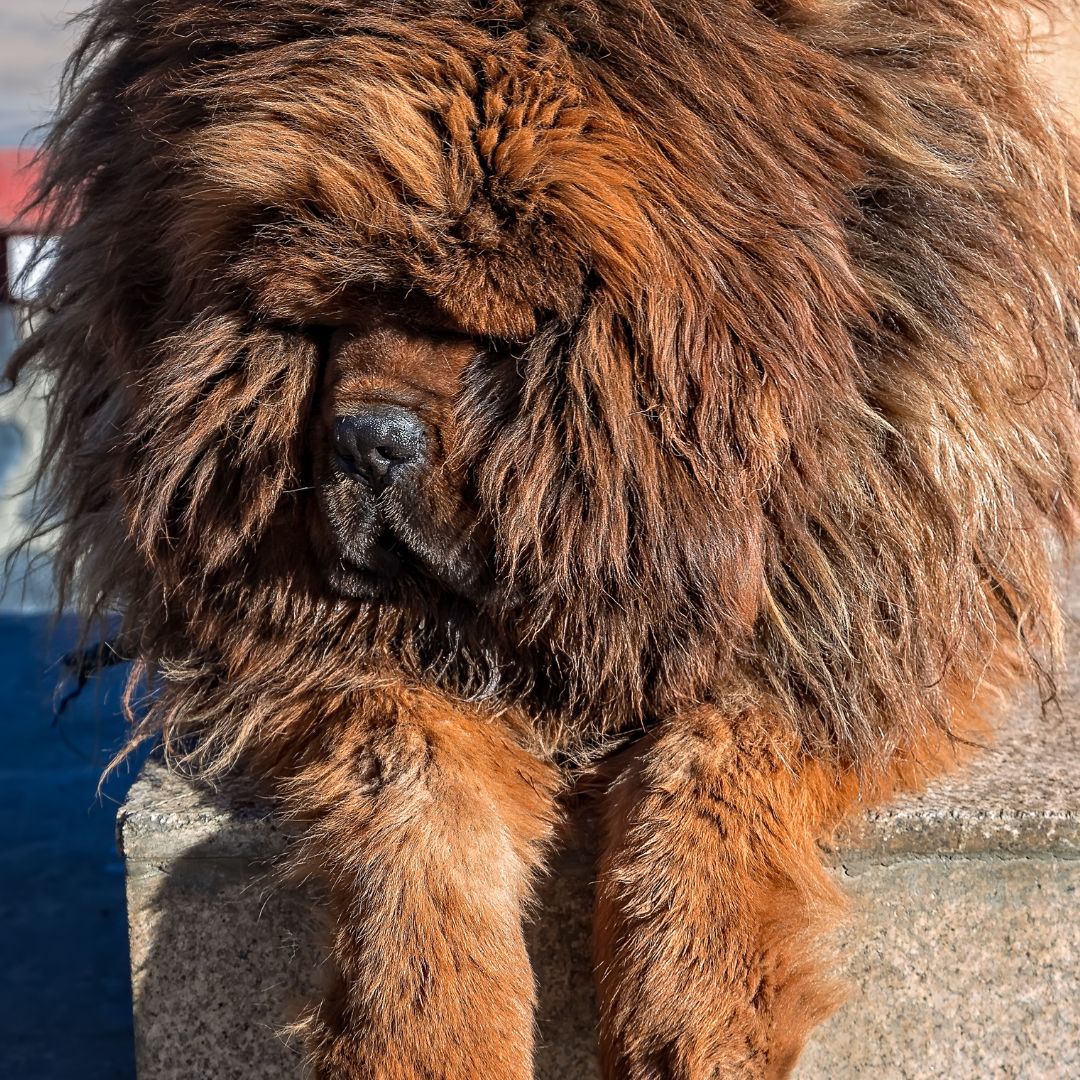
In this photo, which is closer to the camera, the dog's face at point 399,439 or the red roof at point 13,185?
the dog's face at point 399,439

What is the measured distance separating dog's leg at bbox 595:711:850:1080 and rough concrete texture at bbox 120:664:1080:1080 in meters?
0.18

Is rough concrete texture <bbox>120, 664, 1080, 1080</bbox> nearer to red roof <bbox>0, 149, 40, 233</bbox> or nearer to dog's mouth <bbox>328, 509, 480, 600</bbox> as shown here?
dog's mouth <bbox>328, 509, 480, 600</bbox>

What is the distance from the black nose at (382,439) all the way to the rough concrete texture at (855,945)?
0.61 m

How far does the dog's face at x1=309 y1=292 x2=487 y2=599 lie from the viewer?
158 centimetres

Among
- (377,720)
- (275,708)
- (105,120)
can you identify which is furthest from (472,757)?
(105,120)

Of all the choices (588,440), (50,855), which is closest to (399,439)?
(588,440)

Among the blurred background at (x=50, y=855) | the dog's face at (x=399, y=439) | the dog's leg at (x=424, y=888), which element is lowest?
the blurred background at (x=50, y=855)

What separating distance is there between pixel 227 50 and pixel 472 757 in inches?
39.2

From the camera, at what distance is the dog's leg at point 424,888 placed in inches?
60.9

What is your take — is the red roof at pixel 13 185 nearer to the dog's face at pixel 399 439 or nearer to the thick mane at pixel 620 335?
the thick mane at pixel 620 335

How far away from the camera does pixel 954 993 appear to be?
6.26 feet

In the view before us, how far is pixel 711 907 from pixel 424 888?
0.36 meters

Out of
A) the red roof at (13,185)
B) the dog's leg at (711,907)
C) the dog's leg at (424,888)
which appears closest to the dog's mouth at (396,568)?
the dog's leg at (424,888)

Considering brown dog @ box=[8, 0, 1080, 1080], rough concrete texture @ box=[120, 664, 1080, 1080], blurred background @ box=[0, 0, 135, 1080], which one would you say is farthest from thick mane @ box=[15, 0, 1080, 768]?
blurred background @ box=[0, 0, 135, 1080]
